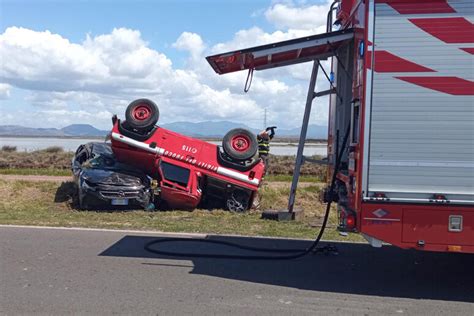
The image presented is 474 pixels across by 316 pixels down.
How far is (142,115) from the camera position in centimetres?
1236

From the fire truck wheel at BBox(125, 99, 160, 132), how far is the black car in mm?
1129

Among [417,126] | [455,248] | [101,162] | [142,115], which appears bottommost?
[455,248]

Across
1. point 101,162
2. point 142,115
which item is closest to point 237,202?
point 142,115

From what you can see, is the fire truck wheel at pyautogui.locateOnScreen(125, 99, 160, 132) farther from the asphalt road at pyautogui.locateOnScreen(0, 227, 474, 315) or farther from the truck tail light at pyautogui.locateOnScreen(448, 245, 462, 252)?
the truck tail light at pyautogui.locateOnScreen(448, 245, 462, 252)

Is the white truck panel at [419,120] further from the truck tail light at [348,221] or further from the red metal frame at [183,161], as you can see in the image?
the red metal frame at [183,161]

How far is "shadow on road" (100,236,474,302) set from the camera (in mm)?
6043

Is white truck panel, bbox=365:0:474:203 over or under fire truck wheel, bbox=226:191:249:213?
over

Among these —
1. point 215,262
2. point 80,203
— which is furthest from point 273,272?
point 80,203

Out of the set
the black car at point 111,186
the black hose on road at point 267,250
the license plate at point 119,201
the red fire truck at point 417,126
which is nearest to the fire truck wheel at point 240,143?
the black car at point 111,186

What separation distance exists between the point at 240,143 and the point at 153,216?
2897 millimetres

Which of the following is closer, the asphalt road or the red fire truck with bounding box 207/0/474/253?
the asphalt road

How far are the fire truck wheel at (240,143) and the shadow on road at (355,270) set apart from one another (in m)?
4.49

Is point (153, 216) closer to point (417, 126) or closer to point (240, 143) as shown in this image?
point (240, 143)

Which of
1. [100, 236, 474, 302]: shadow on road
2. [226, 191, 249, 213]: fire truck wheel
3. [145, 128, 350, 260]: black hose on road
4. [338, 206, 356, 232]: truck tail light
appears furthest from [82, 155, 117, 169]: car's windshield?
[338, 206, 356, 232]: truck tail light
